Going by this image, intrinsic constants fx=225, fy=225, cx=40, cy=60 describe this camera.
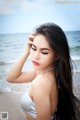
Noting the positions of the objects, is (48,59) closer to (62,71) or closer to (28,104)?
(62,71)

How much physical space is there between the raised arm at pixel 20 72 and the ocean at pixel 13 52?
2.2 inches

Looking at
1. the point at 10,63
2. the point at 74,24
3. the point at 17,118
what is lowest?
the point at 17,118

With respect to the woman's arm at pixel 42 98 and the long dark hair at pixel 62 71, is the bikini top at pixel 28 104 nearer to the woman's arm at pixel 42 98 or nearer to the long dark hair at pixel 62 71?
the woman's arm at pixel 42 98

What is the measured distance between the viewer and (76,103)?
1437 millimetres

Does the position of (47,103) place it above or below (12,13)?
below

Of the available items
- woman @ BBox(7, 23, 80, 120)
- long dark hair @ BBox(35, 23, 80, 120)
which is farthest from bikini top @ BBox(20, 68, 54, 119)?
long dark hair @ BBox(35, 23, 80, 120)

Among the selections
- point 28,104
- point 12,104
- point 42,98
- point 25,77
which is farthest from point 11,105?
point 42,98

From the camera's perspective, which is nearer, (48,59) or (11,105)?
(48,59)

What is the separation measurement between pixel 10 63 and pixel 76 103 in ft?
1.68

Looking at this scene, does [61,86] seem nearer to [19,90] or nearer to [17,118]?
[19,90]

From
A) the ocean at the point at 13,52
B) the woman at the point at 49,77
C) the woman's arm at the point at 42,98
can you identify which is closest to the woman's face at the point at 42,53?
the woman at the point at 49,77

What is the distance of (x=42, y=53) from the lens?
49.4 inches

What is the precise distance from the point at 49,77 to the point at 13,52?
41 centimetres

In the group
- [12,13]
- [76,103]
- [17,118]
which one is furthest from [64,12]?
[17,118]
